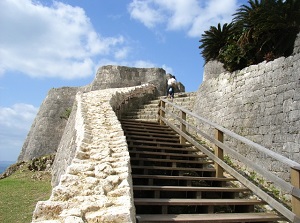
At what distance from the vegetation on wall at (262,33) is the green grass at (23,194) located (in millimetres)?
5654

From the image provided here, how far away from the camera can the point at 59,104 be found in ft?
63.9

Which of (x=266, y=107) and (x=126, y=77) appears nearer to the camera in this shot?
(x=266, y=107)

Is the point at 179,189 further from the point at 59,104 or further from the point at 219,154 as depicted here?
the point at 59,104

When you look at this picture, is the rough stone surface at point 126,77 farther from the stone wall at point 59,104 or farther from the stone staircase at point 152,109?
the stone staircase at point 152,109

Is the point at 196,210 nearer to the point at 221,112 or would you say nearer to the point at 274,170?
the point at 274,170

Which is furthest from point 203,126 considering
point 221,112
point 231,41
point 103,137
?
point 103,137

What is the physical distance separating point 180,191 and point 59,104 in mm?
16263

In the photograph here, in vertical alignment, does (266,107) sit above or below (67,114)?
below

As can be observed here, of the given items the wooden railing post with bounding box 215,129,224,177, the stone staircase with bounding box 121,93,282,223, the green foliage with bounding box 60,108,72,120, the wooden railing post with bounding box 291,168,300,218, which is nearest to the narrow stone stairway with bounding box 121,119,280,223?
the stone staircase with bounding box 121,93,282,223

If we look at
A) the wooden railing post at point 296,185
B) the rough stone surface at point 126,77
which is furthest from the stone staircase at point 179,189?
the rough stone surface at point 126,77

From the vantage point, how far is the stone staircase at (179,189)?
12.4 ft

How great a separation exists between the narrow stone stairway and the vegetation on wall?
278cm

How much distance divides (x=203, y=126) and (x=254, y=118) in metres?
2.01

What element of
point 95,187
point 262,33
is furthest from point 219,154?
point 262,33
